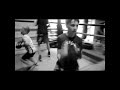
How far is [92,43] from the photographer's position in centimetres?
286

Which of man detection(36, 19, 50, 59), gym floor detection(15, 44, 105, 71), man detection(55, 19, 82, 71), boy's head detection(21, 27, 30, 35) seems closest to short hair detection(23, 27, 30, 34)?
boy's head detection(21, 27, 30, 35)

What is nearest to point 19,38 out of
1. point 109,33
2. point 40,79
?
point 40,79

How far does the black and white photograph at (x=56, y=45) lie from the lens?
2.72m

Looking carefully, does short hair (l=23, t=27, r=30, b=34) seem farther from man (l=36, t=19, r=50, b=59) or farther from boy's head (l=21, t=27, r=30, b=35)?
man (l=36, t=19, r=50, b=59)

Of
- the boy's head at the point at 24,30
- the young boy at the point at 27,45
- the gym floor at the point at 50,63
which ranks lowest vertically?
the gym floor at the point at 50,63

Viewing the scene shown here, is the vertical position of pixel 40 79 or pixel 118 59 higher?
pixel 118 59

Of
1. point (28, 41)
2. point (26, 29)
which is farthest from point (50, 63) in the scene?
point (26, 29)

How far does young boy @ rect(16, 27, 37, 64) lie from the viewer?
2696 mm

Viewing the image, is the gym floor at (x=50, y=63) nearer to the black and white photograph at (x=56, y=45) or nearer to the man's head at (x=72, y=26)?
the black and white photograph at (x=56, y=45)

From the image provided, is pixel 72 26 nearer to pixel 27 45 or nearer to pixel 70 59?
pixel 70 59

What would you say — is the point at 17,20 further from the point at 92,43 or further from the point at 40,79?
the point at 92,43

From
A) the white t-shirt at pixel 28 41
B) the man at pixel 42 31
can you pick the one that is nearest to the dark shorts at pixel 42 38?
the man at pixel 42 31

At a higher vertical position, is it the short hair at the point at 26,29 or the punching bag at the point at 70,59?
the short hair at the point at 26,29
